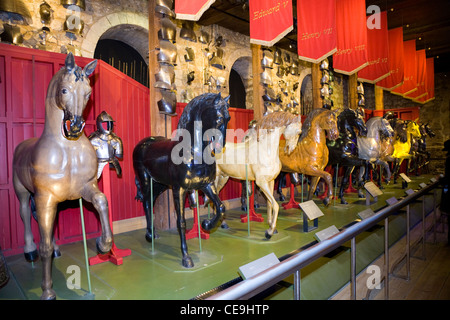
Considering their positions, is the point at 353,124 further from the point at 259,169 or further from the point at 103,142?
the point at 103,142

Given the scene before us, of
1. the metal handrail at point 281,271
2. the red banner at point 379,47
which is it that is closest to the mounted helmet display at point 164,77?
the metal handrail at point 281,271

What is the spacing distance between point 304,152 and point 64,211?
396 cm

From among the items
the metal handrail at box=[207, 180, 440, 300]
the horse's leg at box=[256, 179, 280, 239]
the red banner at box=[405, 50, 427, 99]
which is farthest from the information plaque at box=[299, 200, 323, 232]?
the red banner at box=[405, 50, 427, 99]

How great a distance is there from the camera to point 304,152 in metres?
4.97

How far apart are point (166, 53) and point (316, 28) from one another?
3.20m

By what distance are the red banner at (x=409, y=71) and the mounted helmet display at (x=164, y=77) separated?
9522 millimetres

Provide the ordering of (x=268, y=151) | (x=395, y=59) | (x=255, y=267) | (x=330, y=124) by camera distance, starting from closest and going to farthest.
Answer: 1. (x=255, y=267)
2. (x=268, y=151)
3. (x=330, y=124)
4. (x=395, y=59)

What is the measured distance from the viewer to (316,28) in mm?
5543

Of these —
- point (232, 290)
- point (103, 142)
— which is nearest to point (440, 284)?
point (232, 290)

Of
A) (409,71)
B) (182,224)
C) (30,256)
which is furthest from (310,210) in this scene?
(409,71)

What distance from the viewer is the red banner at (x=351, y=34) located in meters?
6.34

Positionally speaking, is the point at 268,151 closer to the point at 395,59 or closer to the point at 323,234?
the point at 323,234

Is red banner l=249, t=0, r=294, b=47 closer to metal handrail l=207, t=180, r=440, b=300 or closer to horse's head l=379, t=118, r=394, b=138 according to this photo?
metal handrail l=207, t=180, r=440, b=300

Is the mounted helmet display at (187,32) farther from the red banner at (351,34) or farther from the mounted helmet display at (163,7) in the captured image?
the red banner at (351,34)
